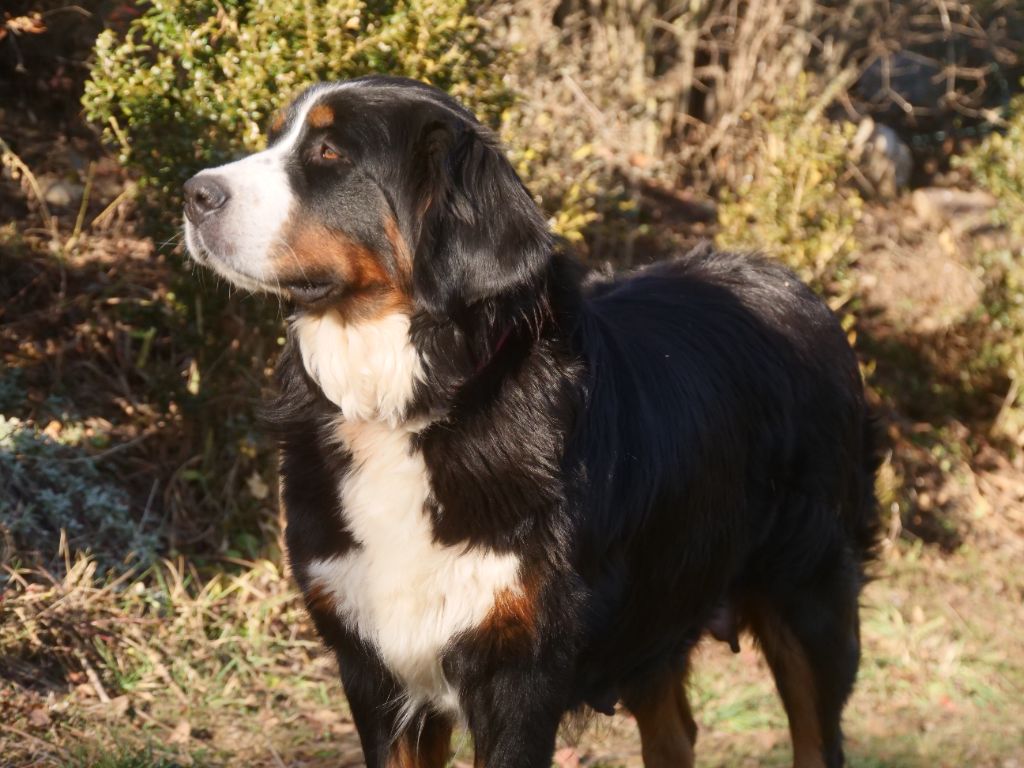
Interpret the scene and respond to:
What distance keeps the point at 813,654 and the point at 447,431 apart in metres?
1.74

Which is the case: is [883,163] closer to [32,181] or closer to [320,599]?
[32,181]

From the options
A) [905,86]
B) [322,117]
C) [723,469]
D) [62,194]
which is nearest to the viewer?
[322,117]

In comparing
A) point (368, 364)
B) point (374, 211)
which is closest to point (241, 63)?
point (374, 211)

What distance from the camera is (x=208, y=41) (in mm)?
5410

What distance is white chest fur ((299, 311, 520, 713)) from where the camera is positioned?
10.7 feet

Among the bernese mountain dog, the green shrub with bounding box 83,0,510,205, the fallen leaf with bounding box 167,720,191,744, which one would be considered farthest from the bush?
the fallen leaf with bounding box 167,720,191,744

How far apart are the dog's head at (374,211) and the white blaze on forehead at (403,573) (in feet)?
1.31

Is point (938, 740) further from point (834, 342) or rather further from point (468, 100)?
point (468, 100)

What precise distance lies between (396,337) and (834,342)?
1.85 metres

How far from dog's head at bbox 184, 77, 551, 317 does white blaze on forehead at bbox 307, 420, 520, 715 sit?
1.31 feet

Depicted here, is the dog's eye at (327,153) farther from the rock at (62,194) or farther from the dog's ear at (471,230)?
the rock at (62,194)

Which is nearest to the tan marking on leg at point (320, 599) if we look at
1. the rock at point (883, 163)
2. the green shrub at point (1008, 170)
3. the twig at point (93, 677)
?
the twig at point (93, 677)

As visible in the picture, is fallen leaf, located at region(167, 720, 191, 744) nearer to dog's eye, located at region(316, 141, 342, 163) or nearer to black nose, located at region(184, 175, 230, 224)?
black nose, located at region(184, 175, 230, 224)

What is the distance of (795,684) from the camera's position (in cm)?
444
